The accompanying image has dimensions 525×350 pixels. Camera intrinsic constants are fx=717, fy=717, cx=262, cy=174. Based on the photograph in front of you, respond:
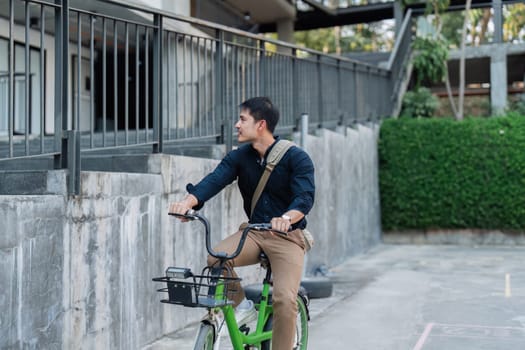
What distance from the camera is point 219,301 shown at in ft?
12.2

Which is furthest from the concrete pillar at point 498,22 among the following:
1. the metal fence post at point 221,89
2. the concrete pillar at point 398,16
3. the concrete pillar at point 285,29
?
the metal fence post at point 221,89

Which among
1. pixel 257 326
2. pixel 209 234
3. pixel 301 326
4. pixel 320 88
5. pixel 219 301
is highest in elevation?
pixel 320 88

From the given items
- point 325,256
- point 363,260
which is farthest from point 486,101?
point 325,256

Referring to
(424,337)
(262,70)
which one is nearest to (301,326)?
(424,337)

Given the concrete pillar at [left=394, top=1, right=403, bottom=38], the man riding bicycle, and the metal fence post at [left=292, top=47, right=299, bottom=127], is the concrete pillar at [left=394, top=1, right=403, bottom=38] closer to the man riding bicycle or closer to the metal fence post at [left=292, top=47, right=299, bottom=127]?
the metal fence post at [left=292, top=47, right=299, bottom=127]

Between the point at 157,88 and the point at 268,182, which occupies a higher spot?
the point at 157,88

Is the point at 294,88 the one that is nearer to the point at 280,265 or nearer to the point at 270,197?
the point at 270,197

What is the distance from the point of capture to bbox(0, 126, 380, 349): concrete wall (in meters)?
4.43

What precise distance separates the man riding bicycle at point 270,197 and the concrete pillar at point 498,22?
15.1 metres

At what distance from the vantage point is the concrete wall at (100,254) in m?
4.43

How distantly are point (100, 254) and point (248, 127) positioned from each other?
5.57ft

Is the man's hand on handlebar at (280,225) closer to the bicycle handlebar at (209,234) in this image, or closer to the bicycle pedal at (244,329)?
the bicycle handlebar at (209,234)

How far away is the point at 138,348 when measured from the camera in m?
5.86

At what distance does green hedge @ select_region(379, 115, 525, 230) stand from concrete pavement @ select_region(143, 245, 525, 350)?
7.59 ft
